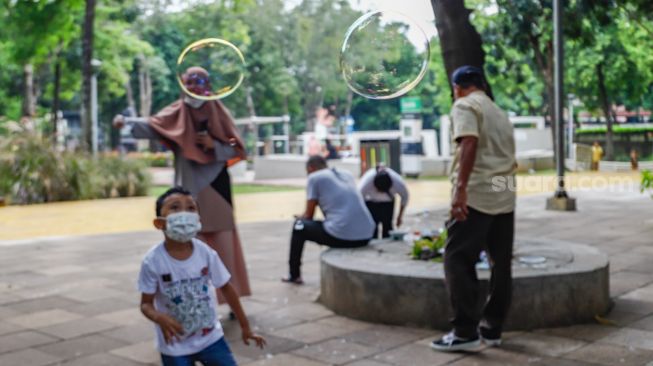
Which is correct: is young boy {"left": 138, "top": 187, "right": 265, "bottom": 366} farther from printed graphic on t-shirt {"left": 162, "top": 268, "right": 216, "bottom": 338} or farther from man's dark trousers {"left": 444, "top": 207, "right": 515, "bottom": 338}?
man's dark trousers {"left": 444, "top": 207, "right": 515, "bottom": 338}

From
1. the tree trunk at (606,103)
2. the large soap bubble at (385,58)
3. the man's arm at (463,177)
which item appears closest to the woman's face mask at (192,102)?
the large soap bubble at (385,58)

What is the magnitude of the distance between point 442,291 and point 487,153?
43.0 inches

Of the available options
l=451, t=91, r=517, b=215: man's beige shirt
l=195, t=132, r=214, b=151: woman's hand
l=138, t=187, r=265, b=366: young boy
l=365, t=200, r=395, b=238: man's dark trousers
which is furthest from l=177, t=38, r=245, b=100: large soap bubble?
l=365, t=200, r=395, b=238: man's dark trousers

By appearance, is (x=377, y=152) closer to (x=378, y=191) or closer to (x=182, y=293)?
(x=378, y=191)

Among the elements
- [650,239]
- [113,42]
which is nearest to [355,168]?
[113,42]

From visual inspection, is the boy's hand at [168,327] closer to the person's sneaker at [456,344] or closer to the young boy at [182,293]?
the young boy at [182,293]

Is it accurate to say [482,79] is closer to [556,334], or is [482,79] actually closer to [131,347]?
[556,334]

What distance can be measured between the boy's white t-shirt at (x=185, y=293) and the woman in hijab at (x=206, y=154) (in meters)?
2.55

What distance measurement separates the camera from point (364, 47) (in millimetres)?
5383

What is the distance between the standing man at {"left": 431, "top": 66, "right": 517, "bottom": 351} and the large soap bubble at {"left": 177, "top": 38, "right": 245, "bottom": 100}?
170 cm

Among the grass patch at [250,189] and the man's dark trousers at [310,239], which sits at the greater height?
the man's dark trousers at [310,239]

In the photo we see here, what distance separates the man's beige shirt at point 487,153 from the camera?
488 cm

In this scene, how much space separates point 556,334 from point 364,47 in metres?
2.29

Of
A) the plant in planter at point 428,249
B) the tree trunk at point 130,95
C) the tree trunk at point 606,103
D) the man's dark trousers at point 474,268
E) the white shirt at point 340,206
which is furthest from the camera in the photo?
the tree trunk at point 130,95
